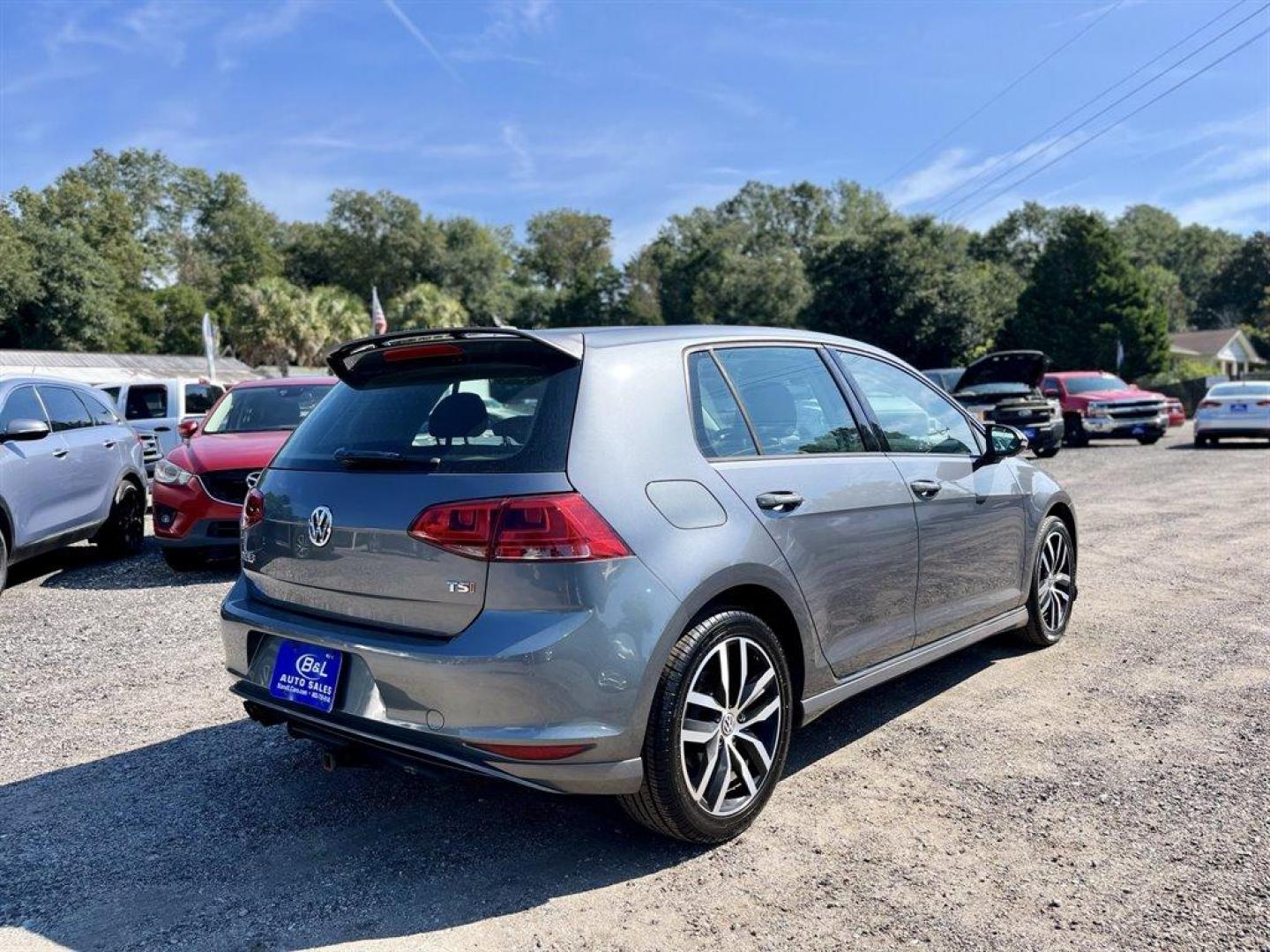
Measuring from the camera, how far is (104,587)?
7809 mm

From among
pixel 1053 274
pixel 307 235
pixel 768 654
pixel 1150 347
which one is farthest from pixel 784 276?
pixel 768 654

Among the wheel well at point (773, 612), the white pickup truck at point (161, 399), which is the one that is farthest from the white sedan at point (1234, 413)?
the wheel well at point (773, 612)

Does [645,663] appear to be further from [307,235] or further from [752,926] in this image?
[307,235]

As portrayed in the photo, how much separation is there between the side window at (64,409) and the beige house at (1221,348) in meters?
64.0

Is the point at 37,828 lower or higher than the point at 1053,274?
lower

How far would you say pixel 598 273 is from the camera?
70500 mm

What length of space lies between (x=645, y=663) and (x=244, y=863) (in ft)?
4.92

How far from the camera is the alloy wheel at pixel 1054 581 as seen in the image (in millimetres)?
5262

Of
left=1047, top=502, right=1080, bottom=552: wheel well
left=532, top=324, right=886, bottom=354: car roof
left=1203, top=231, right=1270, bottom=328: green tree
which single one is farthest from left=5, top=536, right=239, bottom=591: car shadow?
left=1203, top=231, right=1270, bottom=328: green tree

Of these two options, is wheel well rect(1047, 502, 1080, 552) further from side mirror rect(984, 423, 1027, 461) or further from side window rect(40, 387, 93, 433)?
side window rect(40, 387, 93, 433)

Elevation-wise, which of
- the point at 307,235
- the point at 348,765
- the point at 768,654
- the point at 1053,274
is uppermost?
the point at 307,235

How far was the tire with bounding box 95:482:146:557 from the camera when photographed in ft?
29.6

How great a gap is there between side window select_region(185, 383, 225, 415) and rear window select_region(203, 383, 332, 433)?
28.4 ft

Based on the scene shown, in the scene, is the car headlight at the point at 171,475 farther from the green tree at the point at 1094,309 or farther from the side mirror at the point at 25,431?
the green tree at the point at 1094,309
